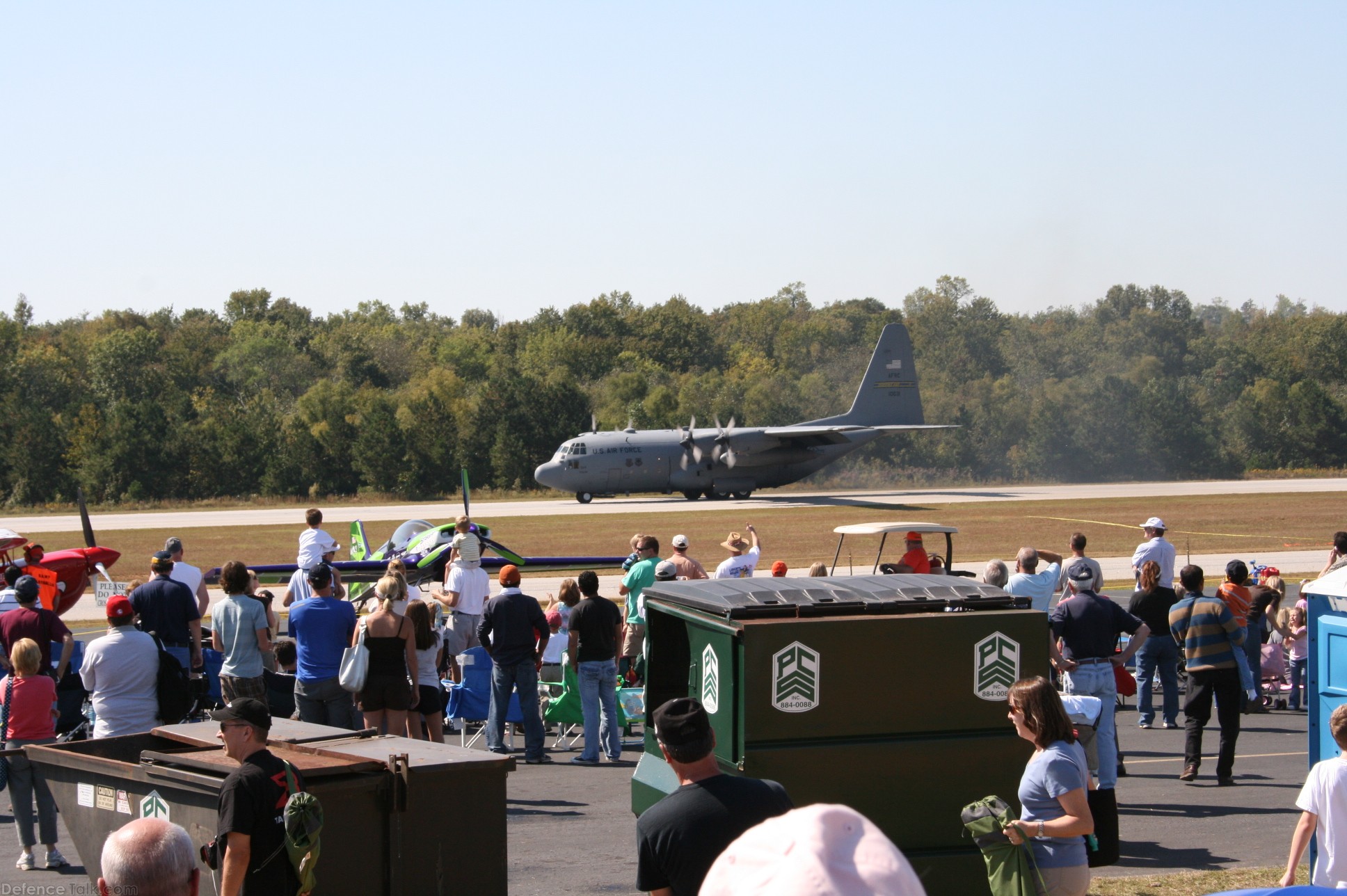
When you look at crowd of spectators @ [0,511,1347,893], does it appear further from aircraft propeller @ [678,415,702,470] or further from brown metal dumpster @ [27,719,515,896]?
aircraft propeller @ [678,415,702,470]

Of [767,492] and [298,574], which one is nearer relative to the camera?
[298,574]

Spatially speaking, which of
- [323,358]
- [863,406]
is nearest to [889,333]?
[863,406]

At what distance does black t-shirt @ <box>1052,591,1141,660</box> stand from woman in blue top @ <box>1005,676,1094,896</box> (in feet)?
13.4

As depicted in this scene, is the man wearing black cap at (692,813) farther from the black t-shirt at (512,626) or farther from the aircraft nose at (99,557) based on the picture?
the aircraft nose at (99,557)

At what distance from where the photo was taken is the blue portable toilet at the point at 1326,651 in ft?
21.8

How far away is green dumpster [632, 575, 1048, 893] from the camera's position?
221 inches

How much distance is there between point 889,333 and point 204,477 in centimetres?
3358

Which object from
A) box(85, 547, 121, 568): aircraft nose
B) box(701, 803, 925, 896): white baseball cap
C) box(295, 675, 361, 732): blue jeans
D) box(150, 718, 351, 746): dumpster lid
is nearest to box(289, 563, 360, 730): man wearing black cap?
box(295, 675, 361, 732): blue jeans

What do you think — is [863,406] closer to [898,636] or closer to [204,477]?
[204,477]

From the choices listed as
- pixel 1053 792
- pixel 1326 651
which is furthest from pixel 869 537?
pixel 1053 792

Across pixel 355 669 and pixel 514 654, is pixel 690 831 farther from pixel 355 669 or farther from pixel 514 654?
pixel 514 654

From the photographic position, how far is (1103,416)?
74.2 m

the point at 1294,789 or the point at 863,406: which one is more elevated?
the point at 863,406

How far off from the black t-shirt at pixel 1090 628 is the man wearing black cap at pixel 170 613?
706cm
